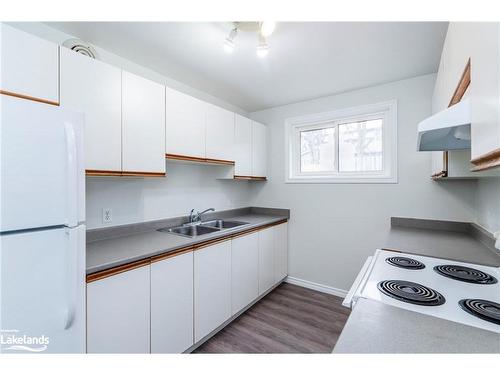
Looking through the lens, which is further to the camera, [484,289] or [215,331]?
[215,331]

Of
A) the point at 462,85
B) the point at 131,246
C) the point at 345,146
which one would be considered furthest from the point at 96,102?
the point at 345,146

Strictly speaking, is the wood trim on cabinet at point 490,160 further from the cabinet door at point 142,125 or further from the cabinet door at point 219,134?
the cabinet door at point 219,134

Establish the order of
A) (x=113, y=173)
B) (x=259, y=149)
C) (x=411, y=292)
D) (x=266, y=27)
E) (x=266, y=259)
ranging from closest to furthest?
1. (x=411, y=292)
2. (x=266, y=27)
3. (x=113, y=173)
4. (x=266, y=259)
5. (x=259, y=149)

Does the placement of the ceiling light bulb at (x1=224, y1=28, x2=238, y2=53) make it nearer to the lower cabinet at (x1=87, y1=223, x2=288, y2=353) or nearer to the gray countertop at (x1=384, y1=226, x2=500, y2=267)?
the lower cabinet at (x1=87, y1=223, x2=288, y2=353)

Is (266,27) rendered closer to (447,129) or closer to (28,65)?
(447,129)

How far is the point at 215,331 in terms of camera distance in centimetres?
197

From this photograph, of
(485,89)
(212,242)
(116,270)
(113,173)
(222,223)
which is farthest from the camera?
(222,223)

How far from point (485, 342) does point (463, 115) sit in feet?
2.52

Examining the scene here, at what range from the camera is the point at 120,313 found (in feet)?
4.30

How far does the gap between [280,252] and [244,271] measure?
2.54ft

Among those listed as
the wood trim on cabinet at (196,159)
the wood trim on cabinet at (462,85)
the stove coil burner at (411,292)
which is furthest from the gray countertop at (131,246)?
the wood trim on cabinet at (462,85)

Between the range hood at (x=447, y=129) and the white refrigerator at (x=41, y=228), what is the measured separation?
4.99 ft
